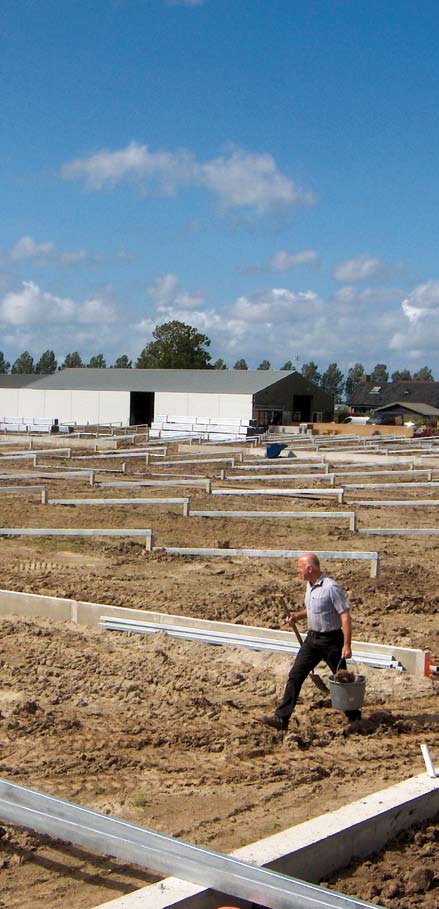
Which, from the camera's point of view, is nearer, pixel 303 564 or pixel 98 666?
pixel 303 564

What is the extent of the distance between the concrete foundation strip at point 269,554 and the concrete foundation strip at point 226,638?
3.14 meters

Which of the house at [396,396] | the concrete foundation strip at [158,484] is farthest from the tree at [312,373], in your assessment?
the concrete foundation strip at [158,484]

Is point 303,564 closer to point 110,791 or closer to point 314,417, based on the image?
point 110,791

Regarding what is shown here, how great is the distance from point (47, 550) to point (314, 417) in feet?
183

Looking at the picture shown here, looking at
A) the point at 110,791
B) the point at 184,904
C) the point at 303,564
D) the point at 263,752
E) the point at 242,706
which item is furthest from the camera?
the point at 242,706

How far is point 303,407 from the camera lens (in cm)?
6944

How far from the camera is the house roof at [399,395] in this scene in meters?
98.9

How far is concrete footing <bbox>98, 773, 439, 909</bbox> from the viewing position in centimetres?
464

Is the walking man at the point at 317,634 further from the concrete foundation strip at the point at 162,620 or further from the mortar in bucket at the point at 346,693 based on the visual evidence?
the concrete foundation strip at the point at 162,620

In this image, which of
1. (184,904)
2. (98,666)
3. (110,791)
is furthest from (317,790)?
(98,666)

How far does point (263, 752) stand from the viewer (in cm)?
693

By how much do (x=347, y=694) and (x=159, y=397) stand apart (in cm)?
5584

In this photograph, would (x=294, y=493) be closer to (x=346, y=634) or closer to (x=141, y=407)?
(x=346, y=634)

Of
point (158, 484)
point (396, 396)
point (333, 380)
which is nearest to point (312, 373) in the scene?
point (333, 380)
